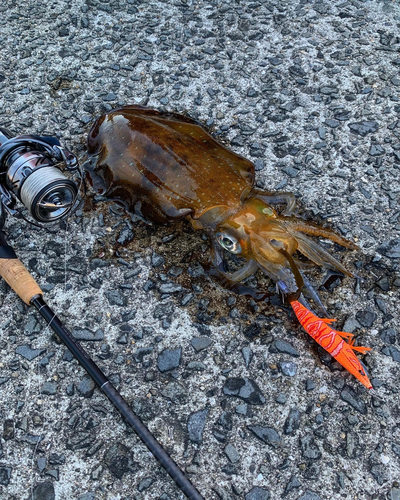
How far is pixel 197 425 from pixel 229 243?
130 centimetres

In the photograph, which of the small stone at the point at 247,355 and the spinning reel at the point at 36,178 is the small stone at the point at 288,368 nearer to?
the small stone at the point at 247,355

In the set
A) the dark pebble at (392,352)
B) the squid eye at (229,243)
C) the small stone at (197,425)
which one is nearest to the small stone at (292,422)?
the small stone at (197,425)

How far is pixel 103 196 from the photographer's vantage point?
13.4 feet

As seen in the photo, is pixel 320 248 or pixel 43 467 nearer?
pixel 43 467

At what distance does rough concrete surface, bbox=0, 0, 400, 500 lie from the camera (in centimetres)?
293

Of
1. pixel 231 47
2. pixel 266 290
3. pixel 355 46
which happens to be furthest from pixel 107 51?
pixel 266 290

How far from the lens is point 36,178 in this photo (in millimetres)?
3119

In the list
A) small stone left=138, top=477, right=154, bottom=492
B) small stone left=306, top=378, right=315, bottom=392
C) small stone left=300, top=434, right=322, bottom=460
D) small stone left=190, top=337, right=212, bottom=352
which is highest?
small stone left=190, top=337, right=212, bottom=352

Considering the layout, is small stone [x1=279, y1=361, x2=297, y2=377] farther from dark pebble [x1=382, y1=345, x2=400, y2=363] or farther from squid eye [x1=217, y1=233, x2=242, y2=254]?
squid eye [x1=217, y1=233, x2=242, y2=254]

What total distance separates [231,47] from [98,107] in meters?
1.69

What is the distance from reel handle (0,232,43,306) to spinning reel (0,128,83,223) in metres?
0.30

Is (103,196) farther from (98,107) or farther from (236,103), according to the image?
(236,103)

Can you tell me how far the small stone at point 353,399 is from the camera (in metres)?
3.06

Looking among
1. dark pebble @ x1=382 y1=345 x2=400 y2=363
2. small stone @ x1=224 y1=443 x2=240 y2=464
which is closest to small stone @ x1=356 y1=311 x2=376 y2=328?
dark pebble @ x1=382 y1=345 x2=400 y2=363
